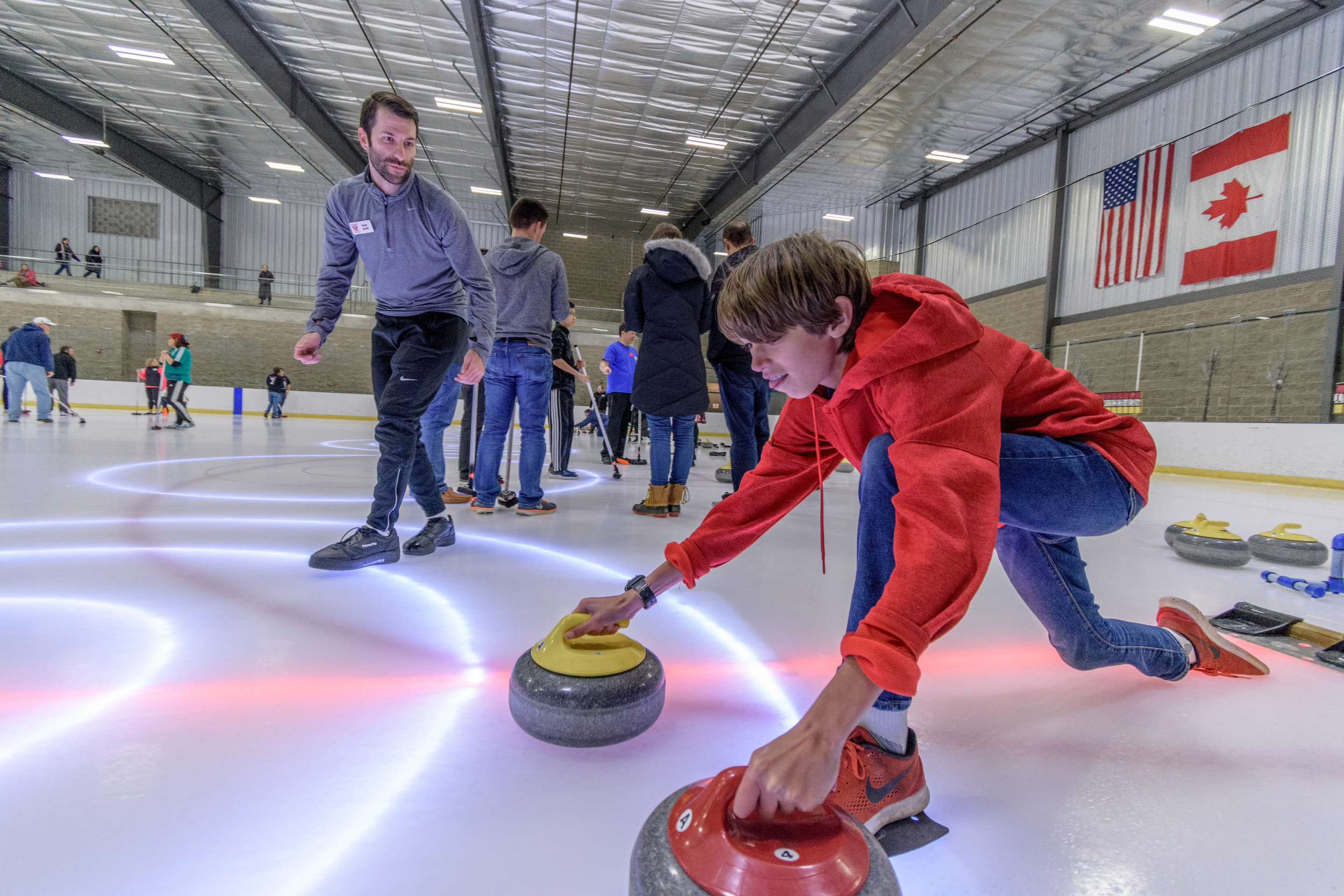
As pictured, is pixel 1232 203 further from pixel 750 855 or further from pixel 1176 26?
pixel 750 855

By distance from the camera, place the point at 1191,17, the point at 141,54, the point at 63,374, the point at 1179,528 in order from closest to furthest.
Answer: the point at 1179,528, the point at 1191,17, the point at 63,374, the point at 141,54

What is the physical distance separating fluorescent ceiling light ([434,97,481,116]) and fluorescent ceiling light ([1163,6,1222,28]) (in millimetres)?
10372

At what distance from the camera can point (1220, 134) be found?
9695mm

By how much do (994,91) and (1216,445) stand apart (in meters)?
6.56

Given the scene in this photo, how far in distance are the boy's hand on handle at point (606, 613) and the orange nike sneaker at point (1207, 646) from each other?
48.1 inches

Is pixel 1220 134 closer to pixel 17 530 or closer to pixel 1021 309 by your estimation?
pixel 1021 309

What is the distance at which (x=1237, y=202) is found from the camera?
943 centimetres

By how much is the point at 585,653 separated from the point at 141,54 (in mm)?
15950

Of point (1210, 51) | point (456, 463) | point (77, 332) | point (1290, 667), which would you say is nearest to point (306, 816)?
point (1290, 667)

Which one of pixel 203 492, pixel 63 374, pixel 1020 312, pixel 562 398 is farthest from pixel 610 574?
pixel 63 374

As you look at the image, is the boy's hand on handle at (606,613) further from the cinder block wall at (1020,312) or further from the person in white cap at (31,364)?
the cinder block wall at (1020,312)

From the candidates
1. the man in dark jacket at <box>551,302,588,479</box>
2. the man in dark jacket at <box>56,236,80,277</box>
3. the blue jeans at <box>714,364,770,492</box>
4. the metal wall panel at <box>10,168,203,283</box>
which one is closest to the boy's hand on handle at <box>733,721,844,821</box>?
the blue jeans at <box>714,364,770,492</box>

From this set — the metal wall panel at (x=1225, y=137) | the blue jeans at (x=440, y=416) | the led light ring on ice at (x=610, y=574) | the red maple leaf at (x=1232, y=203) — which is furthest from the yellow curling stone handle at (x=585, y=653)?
the red maple leaf at (x=1232, y=203)

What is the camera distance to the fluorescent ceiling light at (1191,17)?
8.34 meters
